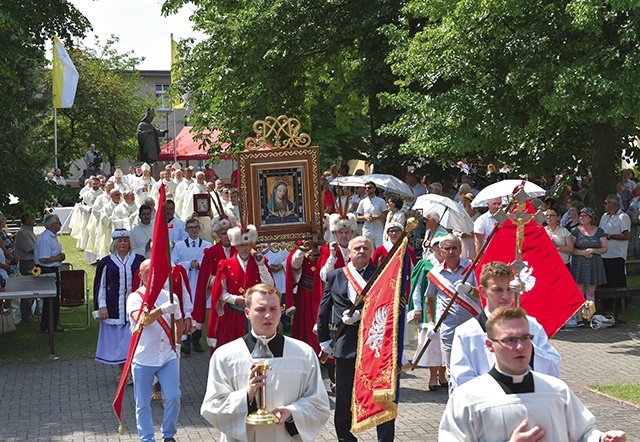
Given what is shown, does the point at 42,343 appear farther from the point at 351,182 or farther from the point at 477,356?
the point at 477,356

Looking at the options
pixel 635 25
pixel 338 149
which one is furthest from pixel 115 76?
pixel 635 25

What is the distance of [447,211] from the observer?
16.0 m

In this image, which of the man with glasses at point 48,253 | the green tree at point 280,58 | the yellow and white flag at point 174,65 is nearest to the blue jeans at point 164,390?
the man with glasses at point 48,253

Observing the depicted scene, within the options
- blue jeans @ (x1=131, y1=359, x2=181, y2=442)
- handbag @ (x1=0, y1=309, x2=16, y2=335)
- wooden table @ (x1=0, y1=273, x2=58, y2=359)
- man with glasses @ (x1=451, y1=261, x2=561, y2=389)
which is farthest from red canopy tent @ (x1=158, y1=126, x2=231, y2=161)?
man with glasses @ (x1=451, y1=261, x2=561, y2=389)

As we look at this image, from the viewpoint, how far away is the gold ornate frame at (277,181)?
1224 centimetres

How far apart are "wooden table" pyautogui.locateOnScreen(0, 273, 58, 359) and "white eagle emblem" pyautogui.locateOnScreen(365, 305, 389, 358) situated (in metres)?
6.85

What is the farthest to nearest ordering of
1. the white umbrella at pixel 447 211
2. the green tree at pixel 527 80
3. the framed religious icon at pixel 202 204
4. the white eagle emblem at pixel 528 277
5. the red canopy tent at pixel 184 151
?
the red canopy tent at pixel 184 151 → the framed religious icon at pixel 202 204 → the white umbrella at pixel 447 211 → the green tree at pixel 527 80 → the white eagle emblem at pixel 528 277

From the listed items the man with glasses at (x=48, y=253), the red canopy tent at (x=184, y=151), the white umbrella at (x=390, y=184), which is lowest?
the man with glasses at (x=48, y=253)

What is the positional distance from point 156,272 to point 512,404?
485 cm

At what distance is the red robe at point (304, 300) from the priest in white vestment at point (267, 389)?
6168 millimetres

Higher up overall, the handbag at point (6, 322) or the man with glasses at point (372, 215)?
the man with glasses at point (372, 215)

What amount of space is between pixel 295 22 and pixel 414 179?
4430 mm

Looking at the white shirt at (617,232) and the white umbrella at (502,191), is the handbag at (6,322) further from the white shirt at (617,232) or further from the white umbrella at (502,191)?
the white shirt at (617,232)

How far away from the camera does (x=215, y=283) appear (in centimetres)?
1167
